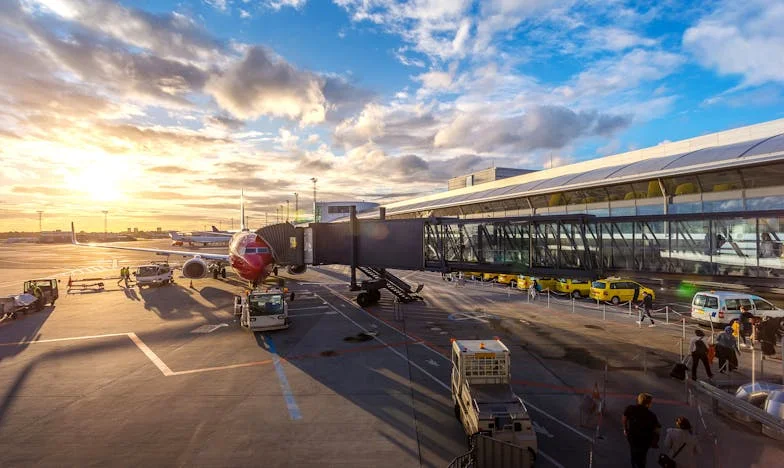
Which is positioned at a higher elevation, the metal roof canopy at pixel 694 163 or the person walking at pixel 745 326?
the metal roof canopy at pixel 694 163

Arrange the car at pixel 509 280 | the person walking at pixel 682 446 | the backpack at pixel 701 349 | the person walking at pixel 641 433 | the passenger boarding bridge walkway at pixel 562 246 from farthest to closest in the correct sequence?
the car at pixel 509 280
the passenger boarding bridge walkway at pixel 562 246
the backpack at pixel 701 349
the person walking at pixel 641 433
the person walking at pixel 682 446

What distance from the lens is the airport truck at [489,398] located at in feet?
31.9

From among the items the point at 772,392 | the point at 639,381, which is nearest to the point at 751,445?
the point at 772,392

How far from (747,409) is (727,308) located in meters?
21.4

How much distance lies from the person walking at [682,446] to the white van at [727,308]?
19.4 meters

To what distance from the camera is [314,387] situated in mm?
15070

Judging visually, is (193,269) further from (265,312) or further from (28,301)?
(265,312)

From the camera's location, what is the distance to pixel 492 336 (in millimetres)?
21969

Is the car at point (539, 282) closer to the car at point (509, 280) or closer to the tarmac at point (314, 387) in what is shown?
the car at point (509, 280)

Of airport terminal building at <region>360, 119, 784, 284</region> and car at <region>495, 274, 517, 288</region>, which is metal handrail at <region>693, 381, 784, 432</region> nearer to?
airport terminal building at <region>360, 119, 784, 284</region>

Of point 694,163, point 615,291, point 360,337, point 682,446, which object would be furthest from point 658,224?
point 360,337

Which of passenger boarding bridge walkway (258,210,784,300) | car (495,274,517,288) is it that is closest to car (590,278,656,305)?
car (495,274,517,288)

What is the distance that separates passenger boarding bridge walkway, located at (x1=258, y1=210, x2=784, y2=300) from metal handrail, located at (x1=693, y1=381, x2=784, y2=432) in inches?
412

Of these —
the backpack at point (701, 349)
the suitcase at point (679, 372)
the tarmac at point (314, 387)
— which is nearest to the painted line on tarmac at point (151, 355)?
the tarmac at point (314, 387)
